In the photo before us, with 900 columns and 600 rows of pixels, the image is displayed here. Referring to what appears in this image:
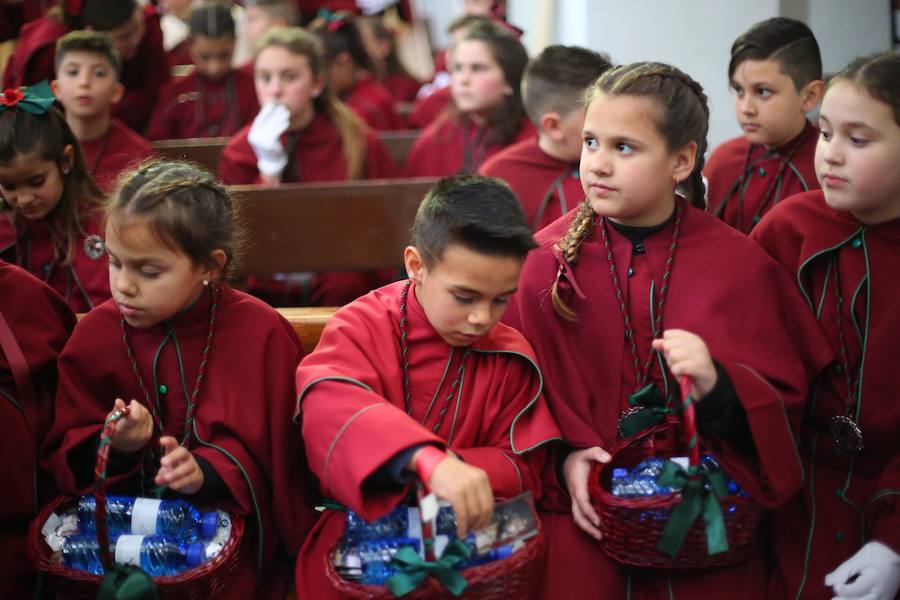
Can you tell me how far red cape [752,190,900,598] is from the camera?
2.52 meters

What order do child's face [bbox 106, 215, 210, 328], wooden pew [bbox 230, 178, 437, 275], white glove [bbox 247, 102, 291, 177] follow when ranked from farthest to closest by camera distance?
1. white glove [bbox 247, 102, 291, 177]
2. wooden pew [bbox 230, 178, 437, 275]
3. child's face [bbox 106, 215, 210, 328]

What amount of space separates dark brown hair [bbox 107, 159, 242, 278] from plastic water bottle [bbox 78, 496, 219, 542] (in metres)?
0.60

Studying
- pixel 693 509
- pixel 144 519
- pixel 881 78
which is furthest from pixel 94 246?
pixel 881 78

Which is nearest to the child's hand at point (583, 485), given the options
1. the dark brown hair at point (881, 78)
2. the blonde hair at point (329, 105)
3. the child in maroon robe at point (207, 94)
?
the dark brown hair at point (881, 78)

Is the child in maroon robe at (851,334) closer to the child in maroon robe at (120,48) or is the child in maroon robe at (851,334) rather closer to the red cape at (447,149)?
the red cape at (447,149)

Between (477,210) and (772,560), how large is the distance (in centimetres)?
120

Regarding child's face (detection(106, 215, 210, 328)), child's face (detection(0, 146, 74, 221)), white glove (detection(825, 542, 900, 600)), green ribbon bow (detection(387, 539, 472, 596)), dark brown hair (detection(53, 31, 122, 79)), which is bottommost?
white glove (detection(825, 542, 900, 600))

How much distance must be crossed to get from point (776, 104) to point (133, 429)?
7.99 feet

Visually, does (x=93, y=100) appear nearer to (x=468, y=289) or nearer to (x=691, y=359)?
(x=468, y=289)

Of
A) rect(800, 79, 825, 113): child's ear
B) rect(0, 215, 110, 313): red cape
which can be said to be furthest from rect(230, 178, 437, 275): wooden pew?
rect(800, 79, 825, 113): child's ear

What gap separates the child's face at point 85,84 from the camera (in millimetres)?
4246

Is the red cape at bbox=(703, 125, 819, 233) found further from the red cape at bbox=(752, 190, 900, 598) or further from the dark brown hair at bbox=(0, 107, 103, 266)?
the dark brown hair at bbox=(0, 107, 103, 266)

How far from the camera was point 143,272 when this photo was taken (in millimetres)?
2479

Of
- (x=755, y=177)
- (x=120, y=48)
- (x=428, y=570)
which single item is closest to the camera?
(x=428, y=570)
